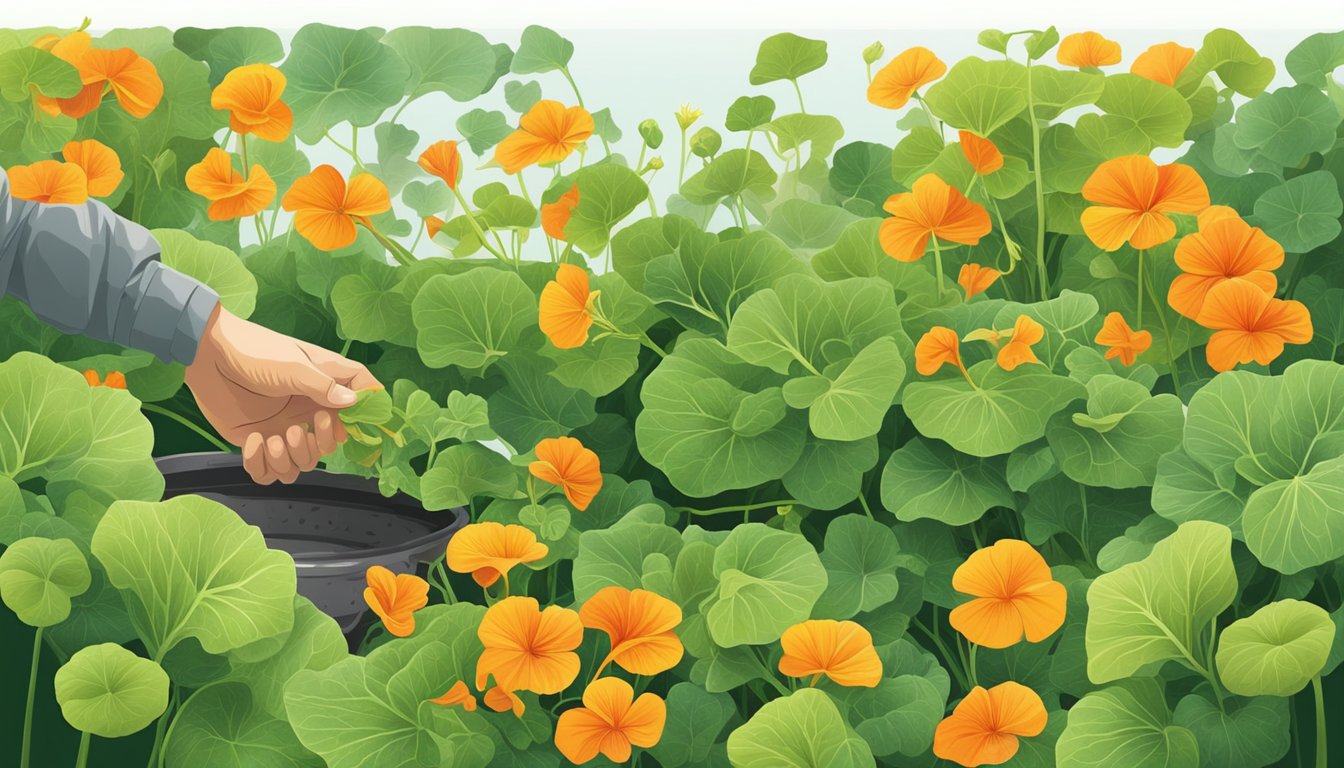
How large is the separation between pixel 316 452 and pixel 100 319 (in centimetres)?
18

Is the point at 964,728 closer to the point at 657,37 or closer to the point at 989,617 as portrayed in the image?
the point at 989,617

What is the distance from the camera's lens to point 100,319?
1097mm

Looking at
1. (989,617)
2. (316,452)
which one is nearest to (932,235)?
(989,617)

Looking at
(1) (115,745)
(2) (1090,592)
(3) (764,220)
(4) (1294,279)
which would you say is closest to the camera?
(2) (1090,592)

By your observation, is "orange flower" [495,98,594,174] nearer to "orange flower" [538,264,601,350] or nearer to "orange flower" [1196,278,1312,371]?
"orange flower" [538,264,601,350]

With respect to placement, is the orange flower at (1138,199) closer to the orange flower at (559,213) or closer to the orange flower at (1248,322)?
the orange flower at (1248,322)

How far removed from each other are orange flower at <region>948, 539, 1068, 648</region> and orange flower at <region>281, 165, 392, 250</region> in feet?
1.77

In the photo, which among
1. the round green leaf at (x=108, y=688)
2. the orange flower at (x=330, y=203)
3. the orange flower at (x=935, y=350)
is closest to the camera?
the round green leaf at (x=108, y=688)

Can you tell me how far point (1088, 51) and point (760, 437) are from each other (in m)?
0.48

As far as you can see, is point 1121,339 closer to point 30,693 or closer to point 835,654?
point 835,654

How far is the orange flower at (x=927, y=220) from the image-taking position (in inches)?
42.6

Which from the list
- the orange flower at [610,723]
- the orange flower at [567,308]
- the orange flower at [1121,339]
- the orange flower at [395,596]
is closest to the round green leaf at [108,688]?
the orange flower at [395,596]

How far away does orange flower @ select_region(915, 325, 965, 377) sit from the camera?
40.4 inches

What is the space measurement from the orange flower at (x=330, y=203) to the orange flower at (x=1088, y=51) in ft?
1.94
